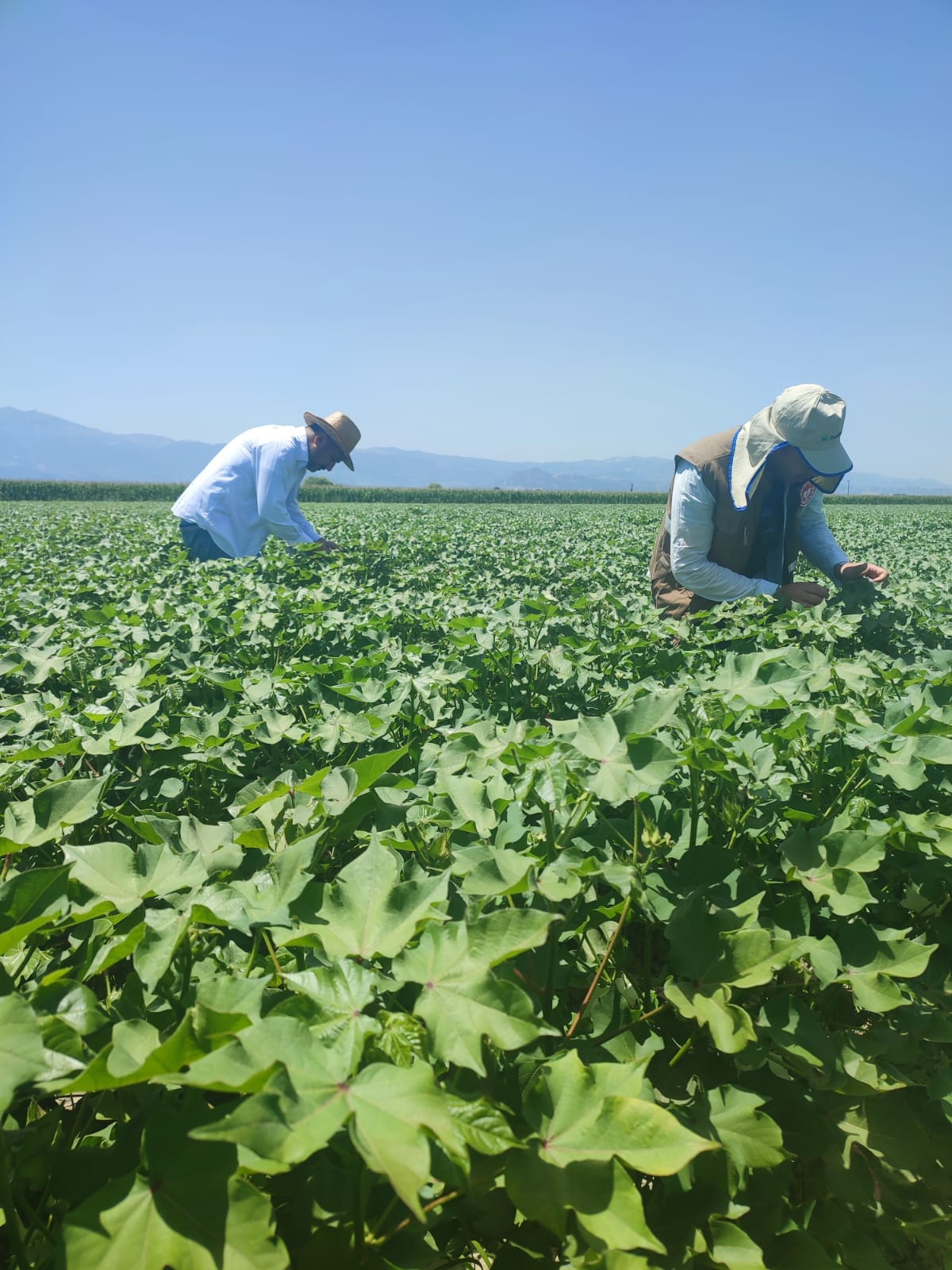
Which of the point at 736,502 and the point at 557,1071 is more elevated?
the point at 736,502

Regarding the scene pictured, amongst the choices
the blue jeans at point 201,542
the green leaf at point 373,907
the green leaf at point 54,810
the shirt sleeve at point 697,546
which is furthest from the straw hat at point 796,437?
the blue jeans at point 201,542

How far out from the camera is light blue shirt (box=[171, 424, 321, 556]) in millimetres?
6289

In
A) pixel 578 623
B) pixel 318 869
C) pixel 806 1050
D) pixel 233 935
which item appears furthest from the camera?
pixel 578 623

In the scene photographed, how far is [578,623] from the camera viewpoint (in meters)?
3.35

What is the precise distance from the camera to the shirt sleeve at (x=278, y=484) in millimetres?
6234

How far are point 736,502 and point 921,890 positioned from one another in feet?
9.31

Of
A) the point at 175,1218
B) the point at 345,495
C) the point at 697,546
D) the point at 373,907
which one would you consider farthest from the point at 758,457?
the point at 345,495

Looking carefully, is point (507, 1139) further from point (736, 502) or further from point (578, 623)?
point (736, 502)

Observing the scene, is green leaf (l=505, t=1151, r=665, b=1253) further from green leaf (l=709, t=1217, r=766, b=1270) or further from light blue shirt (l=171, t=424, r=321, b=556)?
light blue shirt (l=171, t=424, r=321, b=556)

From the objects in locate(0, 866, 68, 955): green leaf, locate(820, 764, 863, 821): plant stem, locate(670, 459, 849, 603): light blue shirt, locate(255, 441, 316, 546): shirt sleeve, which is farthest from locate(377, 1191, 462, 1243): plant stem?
locate(255, 441, 316, 546): shirt sleeve

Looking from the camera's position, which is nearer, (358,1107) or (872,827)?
(358,1107)

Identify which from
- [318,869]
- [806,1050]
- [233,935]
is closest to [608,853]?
[806,1050]

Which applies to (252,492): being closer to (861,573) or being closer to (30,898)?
(861,573)

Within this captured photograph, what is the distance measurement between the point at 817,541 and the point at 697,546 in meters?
0.84
